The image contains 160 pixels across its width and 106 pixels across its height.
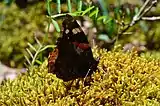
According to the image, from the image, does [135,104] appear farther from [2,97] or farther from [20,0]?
[20,0]

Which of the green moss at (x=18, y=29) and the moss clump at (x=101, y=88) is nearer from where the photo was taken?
the moss clump at (x=101, y=88)

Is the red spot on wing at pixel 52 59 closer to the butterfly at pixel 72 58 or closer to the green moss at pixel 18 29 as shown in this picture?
the butterfly at pixel 72 58

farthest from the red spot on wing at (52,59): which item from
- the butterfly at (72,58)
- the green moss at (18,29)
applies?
the green moss at (18,29)

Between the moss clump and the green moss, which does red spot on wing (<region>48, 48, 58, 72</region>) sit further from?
the green moss

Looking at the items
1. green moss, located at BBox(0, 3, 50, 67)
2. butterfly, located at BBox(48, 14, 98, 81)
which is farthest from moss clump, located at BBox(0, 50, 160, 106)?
green moss, located at BBox(0, 3, 50, 67)

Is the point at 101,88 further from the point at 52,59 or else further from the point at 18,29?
the point at 18,29

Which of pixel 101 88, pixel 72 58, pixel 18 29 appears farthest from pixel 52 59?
pixel 18 29
